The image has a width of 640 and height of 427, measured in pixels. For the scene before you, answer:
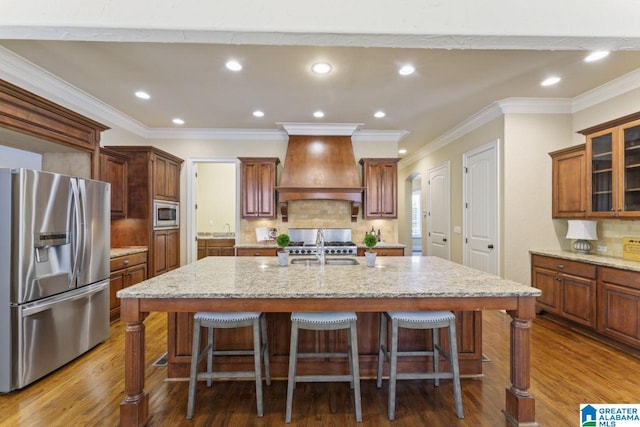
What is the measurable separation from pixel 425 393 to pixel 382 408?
387 millimetres

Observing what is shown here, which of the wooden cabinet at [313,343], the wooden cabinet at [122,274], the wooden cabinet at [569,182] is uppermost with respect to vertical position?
the wooden cabinet at [569,182]

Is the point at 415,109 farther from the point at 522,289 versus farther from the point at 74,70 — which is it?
the point at 74,70

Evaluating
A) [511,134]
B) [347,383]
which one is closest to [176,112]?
[347,383]

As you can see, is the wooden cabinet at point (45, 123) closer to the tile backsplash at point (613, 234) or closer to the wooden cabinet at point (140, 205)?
the wooden cabinet at point (140, 205)

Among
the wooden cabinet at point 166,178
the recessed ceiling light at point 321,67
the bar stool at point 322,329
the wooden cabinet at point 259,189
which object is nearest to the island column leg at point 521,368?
the bar stool at point 322,329

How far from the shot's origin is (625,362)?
2.55 metres

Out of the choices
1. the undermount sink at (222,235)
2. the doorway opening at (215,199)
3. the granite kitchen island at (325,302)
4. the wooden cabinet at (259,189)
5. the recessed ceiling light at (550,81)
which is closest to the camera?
the granite kitchen island at (325,302)

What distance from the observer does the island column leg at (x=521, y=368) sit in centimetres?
176

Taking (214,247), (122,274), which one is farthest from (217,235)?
(122,274)

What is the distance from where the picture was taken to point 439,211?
5.79 metres

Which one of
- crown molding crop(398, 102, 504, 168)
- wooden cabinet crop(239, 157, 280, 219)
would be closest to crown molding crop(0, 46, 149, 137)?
wooden cabinet crop(239, 157, 280, 219)

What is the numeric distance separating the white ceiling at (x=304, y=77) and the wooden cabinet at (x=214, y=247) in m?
2.57

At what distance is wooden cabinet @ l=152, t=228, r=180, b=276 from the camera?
4203mm

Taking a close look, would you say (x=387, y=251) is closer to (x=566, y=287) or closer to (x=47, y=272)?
(x=566, y=287)
